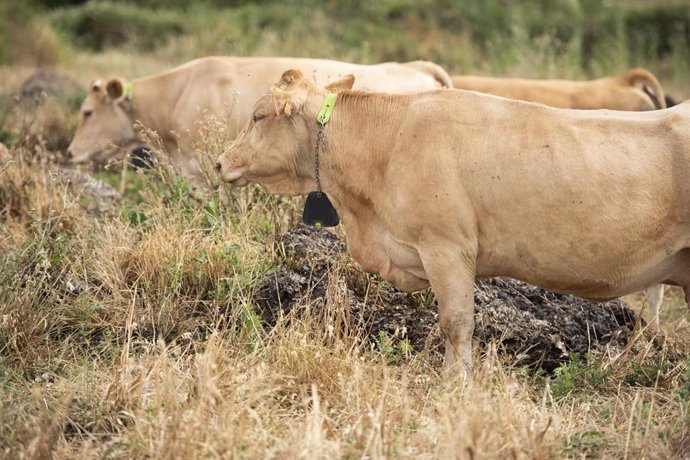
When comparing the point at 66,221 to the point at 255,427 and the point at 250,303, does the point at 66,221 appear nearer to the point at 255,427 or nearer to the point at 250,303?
the point at 250,303

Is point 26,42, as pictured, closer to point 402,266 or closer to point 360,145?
point 360,145

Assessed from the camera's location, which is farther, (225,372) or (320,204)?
(320,204)

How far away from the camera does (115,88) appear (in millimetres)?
9742

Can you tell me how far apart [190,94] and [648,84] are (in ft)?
15.3

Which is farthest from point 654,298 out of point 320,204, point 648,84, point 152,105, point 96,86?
point 96,86

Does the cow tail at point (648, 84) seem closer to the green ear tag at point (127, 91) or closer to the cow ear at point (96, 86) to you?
the green ear tag at point (127, 91)

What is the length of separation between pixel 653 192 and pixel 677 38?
557 inches

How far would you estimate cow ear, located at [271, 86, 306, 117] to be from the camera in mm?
5504

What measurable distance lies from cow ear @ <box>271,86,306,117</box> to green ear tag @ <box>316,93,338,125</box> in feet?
0.41

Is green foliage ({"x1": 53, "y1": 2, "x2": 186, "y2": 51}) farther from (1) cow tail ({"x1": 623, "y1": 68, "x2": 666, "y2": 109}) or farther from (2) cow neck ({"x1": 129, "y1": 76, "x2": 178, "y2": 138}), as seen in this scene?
(1) cow tail ({"x1": 623, "y1": 68, "x2": 666, "y2": 109})

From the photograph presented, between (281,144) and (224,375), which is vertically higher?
(281,144)

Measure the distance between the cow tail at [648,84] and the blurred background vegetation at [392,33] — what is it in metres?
3.91

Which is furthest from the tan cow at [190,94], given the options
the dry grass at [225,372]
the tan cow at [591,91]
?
the dry grass at [225,372]

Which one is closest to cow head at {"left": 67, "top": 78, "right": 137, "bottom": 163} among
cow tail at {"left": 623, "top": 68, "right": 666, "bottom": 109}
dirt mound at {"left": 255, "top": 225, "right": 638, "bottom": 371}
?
dirt mound at {"left": 255, "top": 225, "right": 638, "bottom": 371}
